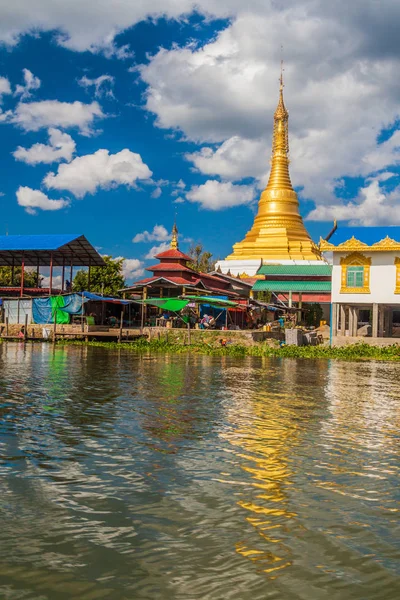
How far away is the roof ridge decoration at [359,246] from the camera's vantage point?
100ft

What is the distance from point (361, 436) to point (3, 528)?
5.82m

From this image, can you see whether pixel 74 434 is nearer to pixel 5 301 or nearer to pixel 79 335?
pixel 79 335

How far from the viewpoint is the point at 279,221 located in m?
56.7

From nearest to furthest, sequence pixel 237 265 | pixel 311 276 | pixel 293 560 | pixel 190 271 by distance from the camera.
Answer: pixel 293 560 < pixel 190 271 < pixel 311 276 < pixel 237 265

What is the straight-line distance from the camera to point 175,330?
32031 mm

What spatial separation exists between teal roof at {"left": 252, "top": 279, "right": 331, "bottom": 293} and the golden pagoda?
18.5ft

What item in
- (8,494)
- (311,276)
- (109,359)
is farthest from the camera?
(311,276)

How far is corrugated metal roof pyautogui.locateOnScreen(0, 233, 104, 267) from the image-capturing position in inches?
1459

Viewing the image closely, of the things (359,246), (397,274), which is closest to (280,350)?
(359,246)

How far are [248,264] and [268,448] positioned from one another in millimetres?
44264

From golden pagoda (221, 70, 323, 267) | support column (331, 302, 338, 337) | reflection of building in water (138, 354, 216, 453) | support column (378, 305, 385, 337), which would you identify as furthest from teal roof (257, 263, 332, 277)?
reflection of building in water (138, 354, 216, 453)

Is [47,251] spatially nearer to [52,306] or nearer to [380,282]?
[52,306]

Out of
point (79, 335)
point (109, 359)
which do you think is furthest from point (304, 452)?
point (79, 335)

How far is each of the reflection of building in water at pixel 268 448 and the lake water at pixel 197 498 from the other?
2 cm
